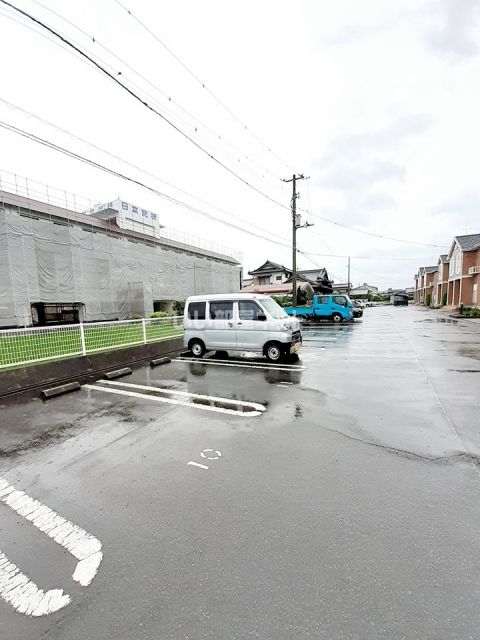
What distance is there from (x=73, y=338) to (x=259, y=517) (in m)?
6.91

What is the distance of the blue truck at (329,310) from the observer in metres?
20.2

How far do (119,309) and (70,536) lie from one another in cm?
2073

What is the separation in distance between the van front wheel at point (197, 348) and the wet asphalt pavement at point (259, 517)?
4143 mm

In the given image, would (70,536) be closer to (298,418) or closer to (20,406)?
(298,418)

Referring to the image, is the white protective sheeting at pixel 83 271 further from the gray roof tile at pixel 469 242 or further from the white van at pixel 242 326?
the gray roof tile at pixel 469 242

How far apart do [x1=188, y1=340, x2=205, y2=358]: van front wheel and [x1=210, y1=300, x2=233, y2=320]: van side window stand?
1.00 m

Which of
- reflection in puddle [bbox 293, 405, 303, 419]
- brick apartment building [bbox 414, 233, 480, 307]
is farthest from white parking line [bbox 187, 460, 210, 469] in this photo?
brick apartment building [bbox 414, 233, 480, 307]

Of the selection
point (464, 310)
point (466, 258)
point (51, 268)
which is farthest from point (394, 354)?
point (466, 258)

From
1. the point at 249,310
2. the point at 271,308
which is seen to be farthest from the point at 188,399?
the point at 271,308

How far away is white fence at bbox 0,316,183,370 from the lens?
20.9 feet

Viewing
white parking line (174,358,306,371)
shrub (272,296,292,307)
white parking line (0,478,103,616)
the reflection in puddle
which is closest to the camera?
white parking line (0,478,103,616)

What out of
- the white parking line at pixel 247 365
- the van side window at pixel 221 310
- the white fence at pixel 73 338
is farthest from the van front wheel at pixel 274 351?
the white fence at pixel 73 338

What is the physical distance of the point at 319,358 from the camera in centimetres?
895

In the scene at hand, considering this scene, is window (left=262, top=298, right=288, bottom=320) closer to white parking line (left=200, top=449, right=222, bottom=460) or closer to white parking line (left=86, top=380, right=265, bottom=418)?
white parking line (left=86, top=380, right=265, bottom=418)
